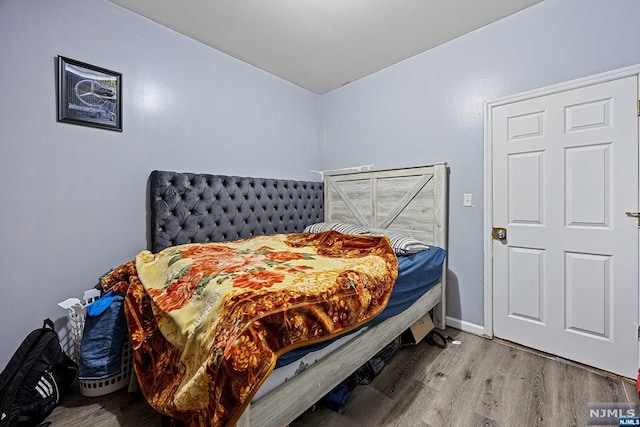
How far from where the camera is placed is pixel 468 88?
2.29 m

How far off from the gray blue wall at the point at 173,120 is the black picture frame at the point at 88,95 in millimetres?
56

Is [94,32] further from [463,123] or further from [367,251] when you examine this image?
[463,123]

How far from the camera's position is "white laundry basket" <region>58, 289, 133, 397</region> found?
5.01 ft

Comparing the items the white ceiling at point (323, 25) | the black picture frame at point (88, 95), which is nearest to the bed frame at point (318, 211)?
the black picture frame at point (88, 95)

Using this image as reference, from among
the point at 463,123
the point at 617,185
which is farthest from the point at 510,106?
the point at 617,185

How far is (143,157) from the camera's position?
2037 mm

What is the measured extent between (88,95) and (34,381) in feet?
5.54

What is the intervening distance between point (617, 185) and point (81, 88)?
11.5ft

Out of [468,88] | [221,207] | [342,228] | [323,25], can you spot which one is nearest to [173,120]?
[221,207]

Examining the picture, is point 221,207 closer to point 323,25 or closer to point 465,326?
point 323,25

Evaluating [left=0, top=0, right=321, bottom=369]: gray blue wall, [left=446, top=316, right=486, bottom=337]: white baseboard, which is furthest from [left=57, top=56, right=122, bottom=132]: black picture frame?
[left=446, top=316, right=486, bottom=337]: white baseboard

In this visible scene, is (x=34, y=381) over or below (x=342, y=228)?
below

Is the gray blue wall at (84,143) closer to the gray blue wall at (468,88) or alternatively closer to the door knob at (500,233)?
the gray blue wall at (468,88)

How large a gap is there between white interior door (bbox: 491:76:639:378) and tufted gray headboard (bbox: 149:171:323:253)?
192 cm
